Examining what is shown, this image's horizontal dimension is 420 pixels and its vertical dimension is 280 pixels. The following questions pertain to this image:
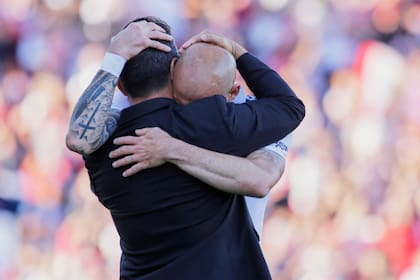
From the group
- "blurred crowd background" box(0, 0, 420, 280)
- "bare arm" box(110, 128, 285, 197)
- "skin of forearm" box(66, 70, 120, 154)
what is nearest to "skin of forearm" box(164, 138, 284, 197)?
"bare arm" box(110, 128, 285, 197)

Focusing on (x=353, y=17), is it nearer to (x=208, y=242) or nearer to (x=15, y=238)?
(x=15, y=238)

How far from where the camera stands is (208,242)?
5.10 feet

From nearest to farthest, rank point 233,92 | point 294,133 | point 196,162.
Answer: point 196,162
point 233,92
point 294,133

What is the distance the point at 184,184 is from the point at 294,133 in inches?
74.5

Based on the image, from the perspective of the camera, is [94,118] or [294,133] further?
[294,133]

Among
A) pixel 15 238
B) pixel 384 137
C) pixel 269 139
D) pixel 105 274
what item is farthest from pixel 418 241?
pixel 269 139

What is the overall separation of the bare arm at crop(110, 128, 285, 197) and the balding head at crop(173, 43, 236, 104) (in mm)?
80

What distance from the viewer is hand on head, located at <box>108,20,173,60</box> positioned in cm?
154

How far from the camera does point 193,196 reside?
5.08 feet

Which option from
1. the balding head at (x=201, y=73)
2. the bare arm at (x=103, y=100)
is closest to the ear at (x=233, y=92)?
the balding head at (x=201, y=73)

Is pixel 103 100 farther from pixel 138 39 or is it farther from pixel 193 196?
pixel 193 196

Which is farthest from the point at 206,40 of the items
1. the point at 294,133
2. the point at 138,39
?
the point at 294,133

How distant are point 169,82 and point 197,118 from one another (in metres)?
0.09

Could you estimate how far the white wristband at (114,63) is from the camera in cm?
155
